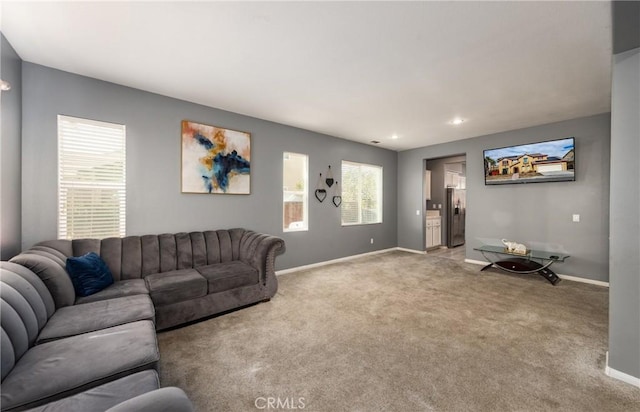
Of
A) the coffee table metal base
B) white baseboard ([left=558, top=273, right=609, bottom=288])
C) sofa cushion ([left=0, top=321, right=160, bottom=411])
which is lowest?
white baseboard ([left=558, top=273, right=609, bottom=288])

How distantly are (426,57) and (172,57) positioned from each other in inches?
97.9

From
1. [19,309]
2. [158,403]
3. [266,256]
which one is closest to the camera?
[158,403]

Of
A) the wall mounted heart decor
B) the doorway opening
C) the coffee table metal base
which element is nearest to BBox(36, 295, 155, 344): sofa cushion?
the wall mounted heart decor

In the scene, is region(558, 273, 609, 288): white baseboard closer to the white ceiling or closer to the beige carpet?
the beige carpet

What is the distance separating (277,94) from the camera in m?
3.29

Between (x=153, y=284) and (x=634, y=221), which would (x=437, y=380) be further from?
(x=153, y=284)

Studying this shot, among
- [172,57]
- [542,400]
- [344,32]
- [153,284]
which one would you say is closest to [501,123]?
[344,32]

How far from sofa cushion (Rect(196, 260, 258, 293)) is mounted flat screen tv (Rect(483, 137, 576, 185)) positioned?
4.87m

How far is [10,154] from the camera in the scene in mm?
2352

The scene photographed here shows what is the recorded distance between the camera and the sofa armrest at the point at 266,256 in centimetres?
320

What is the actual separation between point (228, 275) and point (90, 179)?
1947 millimetres

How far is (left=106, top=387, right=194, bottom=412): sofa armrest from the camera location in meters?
0.93

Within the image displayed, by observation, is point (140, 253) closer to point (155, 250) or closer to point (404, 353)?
point (155, 250)

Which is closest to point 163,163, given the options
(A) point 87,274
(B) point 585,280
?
(A) point 87,274
